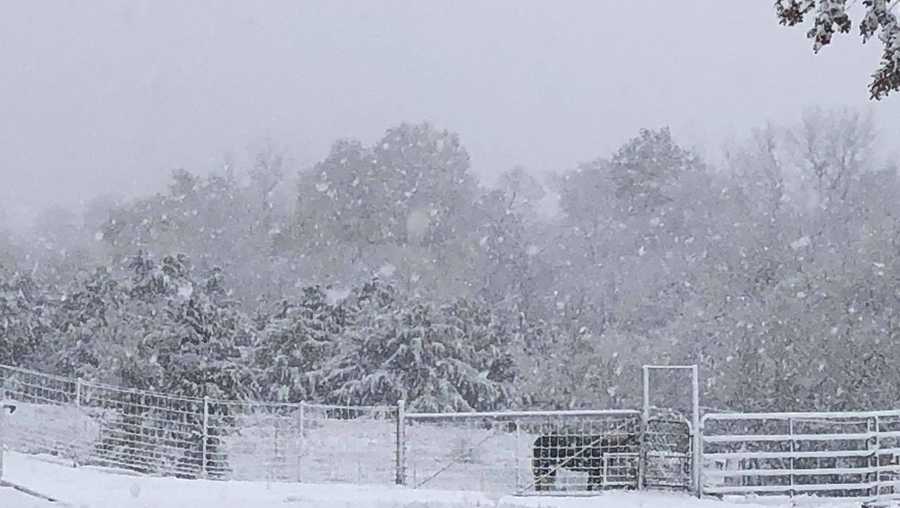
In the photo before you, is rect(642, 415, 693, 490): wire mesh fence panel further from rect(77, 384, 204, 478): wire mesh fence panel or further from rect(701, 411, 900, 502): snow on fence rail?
rect(77, 384, 204, 478): wire mesh fence panel

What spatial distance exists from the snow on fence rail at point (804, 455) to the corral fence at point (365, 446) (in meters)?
0.67

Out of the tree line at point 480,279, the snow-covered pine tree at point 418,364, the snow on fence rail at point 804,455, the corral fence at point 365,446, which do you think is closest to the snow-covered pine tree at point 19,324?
the tree line at point 480,279

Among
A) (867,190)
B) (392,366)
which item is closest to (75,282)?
(392,366)

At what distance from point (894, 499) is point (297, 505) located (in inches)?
229

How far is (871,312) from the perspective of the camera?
2289 centimetres

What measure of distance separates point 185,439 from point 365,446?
285cm

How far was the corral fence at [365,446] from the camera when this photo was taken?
12352 millimetres

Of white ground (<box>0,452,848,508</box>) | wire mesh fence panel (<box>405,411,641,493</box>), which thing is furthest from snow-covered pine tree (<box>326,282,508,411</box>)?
white ground (<box>0,452,848,508</box>)

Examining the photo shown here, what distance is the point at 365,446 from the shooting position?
18688 millimetres

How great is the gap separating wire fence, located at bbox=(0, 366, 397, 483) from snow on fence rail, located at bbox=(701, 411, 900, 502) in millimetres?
4526

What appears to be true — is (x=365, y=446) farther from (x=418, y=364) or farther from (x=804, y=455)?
(x=804, y=455)

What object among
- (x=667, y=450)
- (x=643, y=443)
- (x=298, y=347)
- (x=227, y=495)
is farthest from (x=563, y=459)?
(x=298, y=347)

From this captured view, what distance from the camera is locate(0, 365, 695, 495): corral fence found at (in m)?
12.4

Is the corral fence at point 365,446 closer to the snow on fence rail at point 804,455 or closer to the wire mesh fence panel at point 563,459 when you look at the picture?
the wire mesh fence panel at point 563,459
